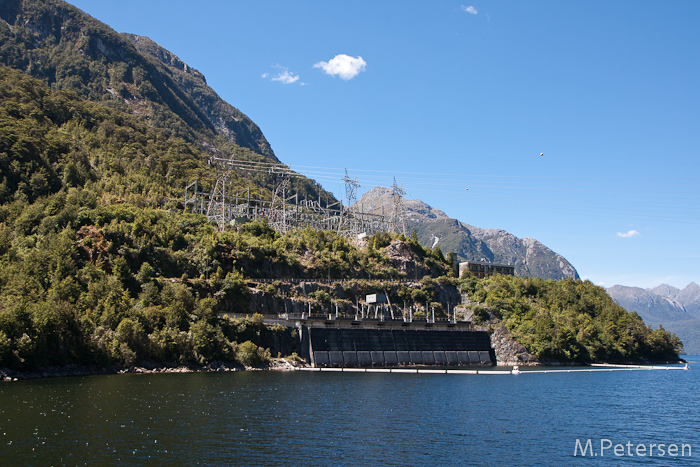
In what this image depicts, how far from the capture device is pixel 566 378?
264 ft

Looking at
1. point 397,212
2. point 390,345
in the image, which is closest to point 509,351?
point 390,345

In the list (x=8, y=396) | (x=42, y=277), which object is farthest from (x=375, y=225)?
(x=8, y=396)

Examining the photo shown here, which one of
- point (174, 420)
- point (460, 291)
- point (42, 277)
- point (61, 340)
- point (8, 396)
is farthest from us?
point (460, 291)

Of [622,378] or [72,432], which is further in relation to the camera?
[622,378]

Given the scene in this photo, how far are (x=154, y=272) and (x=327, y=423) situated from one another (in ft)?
203

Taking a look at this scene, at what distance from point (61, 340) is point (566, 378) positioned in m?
69.5

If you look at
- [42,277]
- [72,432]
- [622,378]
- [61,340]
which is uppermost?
[42,277]

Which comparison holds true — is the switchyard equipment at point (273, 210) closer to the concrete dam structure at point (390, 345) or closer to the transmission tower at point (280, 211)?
the transmission tower at point (280, 211)

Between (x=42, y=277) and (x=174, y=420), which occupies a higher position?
(x=42, y=277)

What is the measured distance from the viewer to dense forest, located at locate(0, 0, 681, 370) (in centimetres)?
7294

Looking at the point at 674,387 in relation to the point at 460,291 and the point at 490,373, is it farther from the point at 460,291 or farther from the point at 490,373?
the point at 460,291

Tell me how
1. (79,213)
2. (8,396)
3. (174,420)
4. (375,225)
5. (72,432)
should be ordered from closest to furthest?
(72,432) → (174,420) → (8,396) → (79,213) → (375,225)

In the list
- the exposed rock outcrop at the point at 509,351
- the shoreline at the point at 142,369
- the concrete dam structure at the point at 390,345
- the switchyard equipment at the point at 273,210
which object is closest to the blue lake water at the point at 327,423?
the shoreline at the point at 142,369

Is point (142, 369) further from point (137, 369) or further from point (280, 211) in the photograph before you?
point (280, 211)
